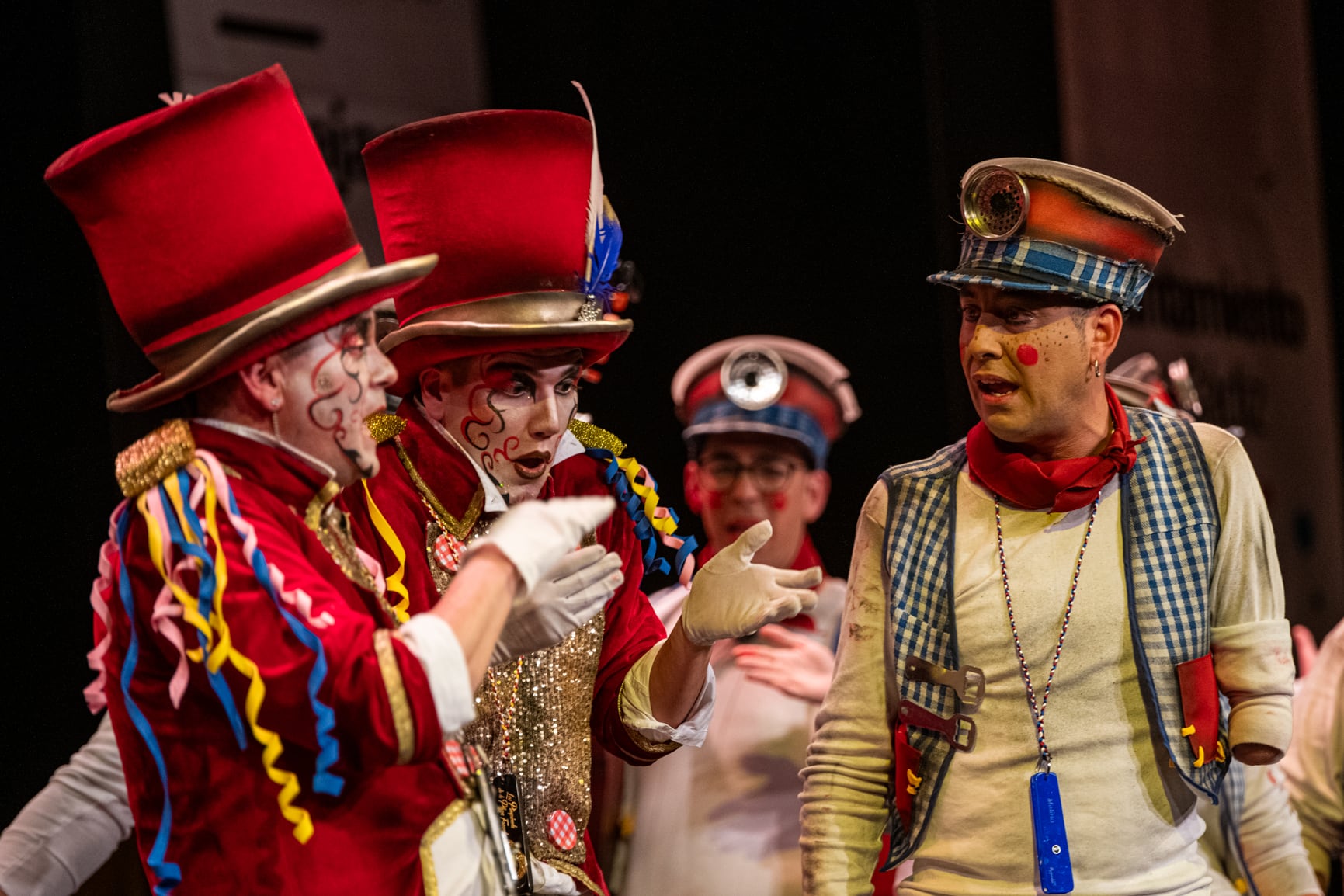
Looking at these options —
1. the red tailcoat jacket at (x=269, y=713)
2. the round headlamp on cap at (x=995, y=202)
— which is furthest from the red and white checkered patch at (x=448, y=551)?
the round headlamp on cap at (x=995, y=202)

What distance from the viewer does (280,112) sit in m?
1.90

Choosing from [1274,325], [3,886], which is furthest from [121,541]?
[1274,325]

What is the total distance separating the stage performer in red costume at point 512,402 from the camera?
7.77 ft

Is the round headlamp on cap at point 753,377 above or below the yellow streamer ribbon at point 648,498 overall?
below

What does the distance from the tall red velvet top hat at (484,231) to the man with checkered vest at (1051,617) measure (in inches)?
26.5

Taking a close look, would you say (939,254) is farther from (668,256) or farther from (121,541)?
(121,541)

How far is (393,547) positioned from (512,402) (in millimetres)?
312

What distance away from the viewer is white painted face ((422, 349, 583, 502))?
2.40 m

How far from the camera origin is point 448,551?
2.38 meters

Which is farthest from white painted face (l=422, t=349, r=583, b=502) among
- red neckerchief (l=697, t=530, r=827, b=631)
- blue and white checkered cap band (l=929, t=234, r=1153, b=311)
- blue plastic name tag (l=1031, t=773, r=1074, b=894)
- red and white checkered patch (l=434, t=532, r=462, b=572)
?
red neckerchief (l=697, t=530, r=827, b=631)

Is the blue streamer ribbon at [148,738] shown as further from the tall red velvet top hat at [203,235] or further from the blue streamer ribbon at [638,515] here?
the blue streamer ribbon at [638,515]

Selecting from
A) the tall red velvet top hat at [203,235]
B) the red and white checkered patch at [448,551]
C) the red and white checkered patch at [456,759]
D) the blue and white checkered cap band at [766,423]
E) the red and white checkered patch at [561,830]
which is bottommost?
the red and white checkered patch at [561,830]

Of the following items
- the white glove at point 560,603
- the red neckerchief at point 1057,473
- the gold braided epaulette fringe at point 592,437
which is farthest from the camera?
the gold braided epaulette fringe at point 592,437

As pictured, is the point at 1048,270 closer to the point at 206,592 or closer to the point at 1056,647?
the point at 1056,647
